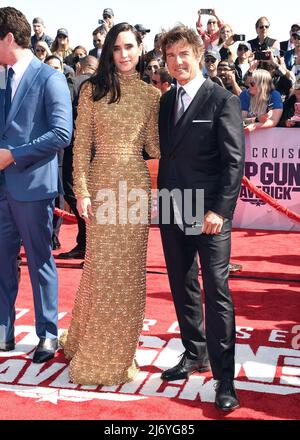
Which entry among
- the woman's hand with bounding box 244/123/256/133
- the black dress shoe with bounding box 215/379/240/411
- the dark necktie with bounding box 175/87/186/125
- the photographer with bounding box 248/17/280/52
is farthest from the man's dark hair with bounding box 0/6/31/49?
the photographer with bounding box 248/17/280/52

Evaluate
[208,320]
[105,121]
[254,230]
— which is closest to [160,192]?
[105,121]

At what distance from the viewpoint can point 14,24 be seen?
11.3 feet

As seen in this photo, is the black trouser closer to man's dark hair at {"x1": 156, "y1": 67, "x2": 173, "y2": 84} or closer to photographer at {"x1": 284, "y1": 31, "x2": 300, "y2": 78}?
man's dark hair at {"x1": 156, "y1": 67, "x2": 173, "y2": 84}

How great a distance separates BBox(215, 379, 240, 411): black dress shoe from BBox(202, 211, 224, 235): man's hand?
716 millimetres

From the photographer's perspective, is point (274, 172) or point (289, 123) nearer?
point (274, 172)

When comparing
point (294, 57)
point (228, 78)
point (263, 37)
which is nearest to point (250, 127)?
point (228, 78)

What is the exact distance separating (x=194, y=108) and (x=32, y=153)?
0.93 metres

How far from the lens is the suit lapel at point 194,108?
118 inches

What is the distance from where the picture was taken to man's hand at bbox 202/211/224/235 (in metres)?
2.97

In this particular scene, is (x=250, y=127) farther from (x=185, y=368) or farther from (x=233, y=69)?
(x=185, y=368)

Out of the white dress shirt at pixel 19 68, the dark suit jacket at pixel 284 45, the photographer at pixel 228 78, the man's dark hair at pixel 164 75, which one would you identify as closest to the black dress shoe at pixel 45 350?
the white dress shirt at pixel 19 68

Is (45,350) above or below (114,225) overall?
below

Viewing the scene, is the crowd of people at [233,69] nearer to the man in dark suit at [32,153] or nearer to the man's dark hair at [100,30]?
the man's dark hair at [100,30]

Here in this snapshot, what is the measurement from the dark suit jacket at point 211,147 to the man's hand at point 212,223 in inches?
1.0
